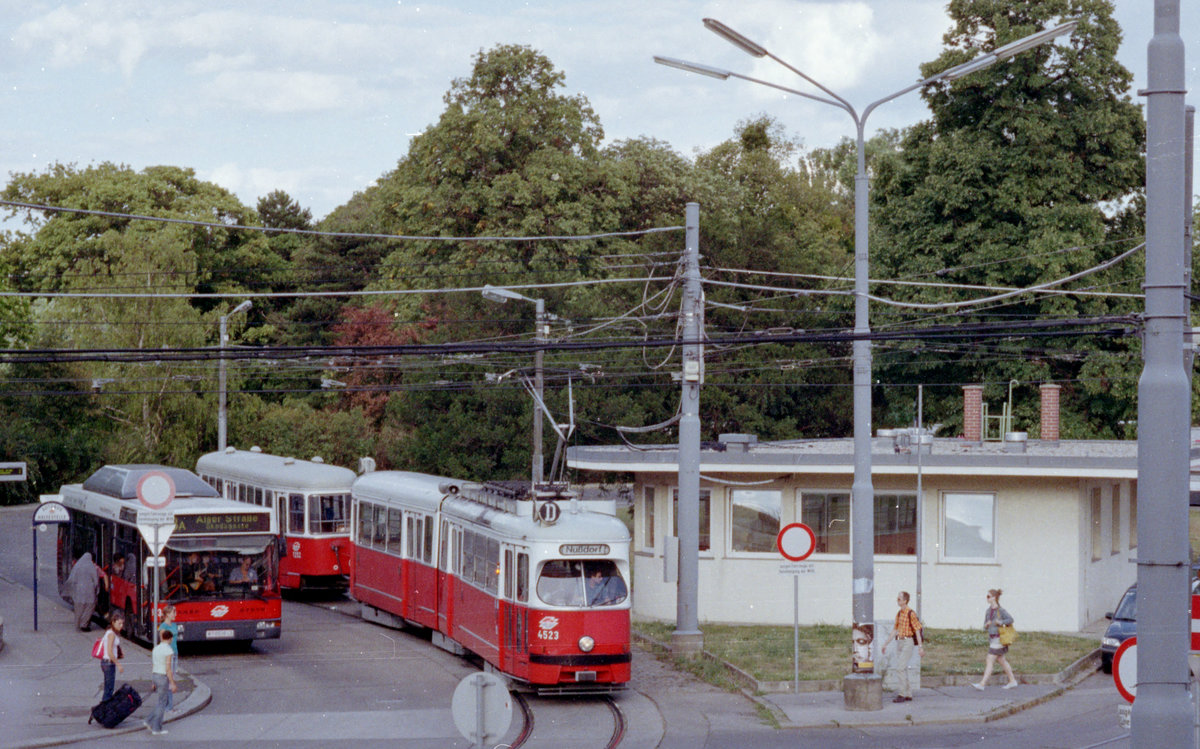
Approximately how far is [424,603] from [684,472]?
5.31 meters

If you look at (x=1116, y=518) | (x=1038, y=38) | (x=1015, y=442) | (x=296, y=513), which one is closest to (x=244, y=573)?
(x=296, y=513)

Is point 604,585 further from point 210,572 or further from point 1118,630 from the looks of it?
point 1118,630

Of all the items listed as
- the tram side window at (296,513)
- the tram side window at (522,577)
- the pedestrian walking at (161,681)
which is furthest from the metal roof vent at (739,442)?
the pedestrian walking at (161,681)

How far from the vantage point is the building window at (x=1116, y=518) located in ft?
95.2

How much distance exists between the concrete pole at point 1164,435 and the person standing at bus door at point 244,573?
17.8 metres

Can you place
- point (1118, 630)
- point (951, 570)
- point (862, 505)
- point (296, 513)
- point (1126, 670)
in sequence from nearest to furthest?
point (1126, 670), point (862, 505), point (1118, 630), point (951, 570), point (296, 513)

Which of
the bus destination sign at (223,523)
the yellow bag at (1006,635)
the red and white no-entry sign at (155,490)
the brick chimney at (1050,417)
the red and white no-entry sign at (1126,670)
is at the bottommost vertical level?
the yellow bag at (1006,635)

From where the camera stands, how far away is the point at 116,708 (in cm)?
1731

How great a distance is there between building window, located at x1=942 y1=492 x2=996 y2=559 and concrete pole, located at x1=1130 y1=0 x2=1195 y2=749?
1928 centimetres

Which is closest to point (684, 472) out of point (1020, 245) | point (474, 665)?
point (474, 665)

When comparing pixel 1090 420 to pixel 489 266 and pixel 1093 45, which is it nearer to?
pixel 1093 45

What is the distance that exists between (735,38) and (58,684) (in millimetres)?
13834

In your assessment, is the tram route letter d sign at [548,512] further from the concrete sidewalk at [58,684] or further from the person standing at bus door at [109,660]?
the person standing at bus door at [109,660]

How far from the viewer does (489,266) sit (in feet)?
159
